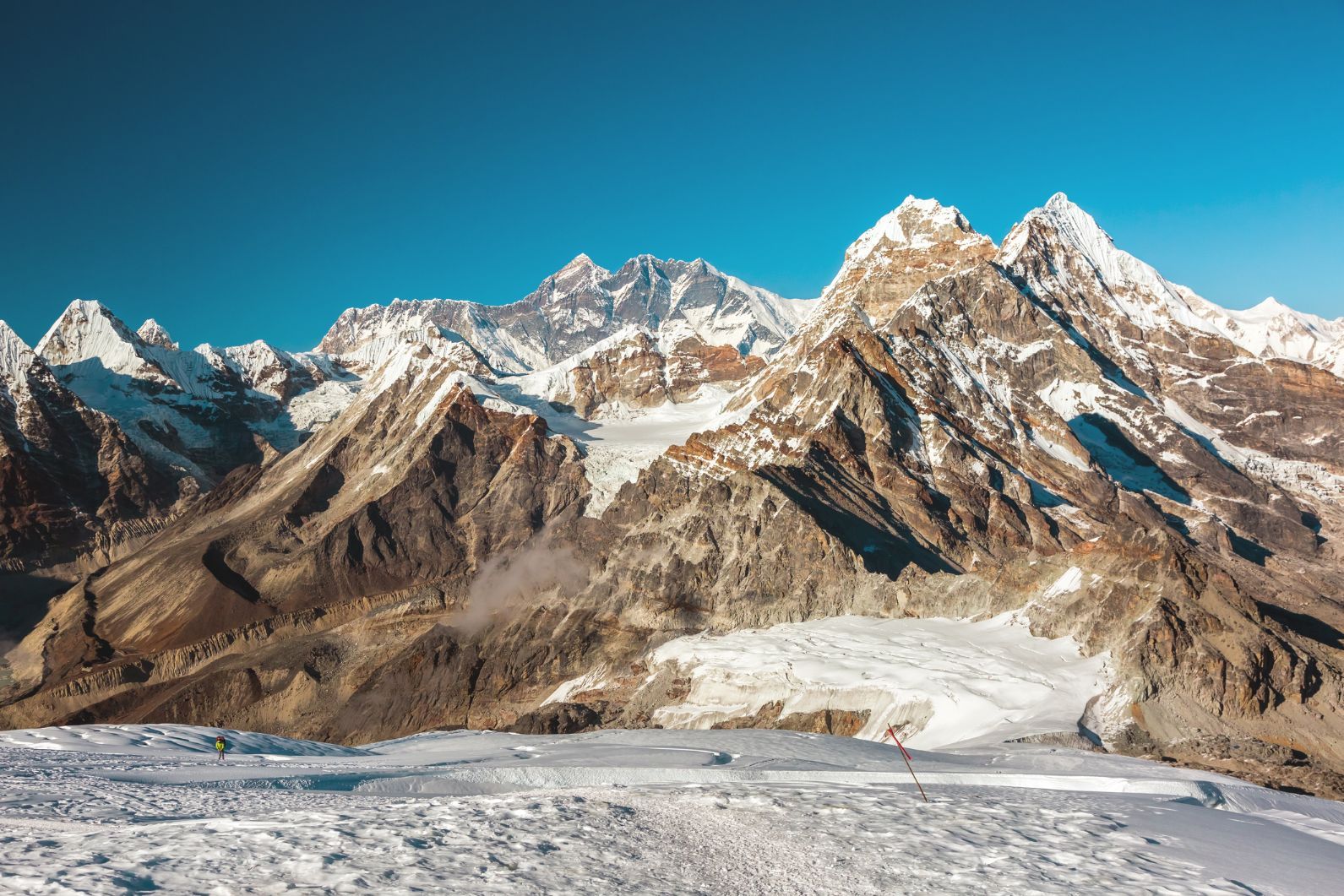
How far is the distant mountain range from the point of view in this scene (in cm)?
6488

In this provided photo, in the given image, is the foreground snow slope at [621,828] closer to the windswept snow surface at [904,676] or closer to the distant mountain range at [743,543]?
the distant mountain range at [743,543]

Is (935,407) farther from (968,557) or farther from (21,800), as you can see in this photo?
(21,800)

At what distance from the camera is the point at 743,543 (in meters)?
108

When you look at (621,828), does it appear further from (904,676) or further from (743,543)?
(743,543)

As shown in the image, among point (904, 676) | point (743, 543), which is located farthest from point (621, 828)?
point (743, 543)

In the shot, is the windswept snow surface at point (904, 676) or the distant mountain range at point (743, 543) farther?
the distant mountain range at point (743, 543)

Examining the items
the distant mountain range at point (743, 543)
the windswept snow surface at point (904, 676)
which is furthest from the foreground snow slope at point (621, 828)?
the windswept snow surface at point (904, 676)

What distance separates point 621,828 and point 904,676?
49584 mm

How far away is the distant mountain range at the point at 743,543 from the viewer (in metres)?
64.9

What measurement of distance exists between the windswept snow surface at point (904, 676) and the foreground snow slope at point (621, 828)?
89.4 ft

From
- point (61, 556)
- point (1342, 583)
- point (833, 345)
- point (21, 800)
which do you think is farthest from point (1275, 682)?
point (61, 556)

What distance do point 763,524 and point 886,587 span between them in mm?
24097

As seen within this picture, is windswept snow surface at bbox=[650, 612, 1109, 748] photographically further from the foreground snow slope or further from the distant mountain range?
the foreground snow slope

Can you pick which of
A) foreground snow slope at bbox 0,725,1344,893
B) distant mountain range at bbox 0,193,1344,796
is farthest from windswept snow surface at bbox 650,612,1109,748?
foreground snow slope at bbox 0,725,1344,893
